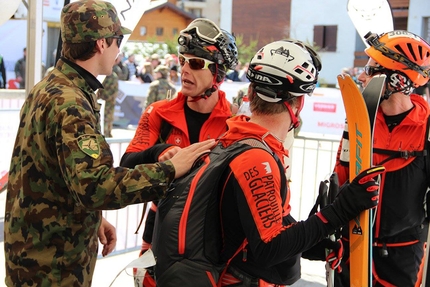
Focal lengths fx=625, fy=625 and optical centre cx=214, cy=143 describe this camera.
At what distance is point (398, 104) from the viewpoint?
11.0ft

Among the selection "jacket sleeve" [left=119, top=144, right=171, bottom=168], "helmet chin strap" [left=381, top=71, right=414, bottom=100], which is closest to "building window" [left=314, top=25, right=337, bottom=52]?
"helmet chin strap" [left=381, top=71, right=414, bottom=100]

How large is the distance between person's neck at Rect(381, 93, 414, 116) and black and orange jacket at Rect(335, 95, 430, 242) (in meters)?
0.05

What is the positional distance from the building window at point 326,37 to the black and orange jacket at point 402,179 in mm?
29828

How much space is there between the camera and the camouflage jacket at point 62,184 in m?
2.33

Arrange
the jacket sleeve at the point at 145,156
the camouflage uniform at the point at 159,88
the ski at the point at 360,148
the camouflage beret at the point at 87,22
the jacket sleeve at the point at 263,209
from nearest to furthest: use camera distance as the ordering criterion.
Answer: the jacket sleeve at the point at 263,209 → the camouflage beret at the point at 87,22 → the ski at the point at 360,148 → the jacket sleeve at the point at 145,156 → the camouflage uniform at the point at 159,88

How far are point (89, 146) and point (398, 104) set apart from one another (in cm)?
179

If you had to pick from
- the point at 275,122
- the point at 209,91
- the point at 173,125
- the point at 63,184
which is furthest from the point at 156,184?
the point at 209,91

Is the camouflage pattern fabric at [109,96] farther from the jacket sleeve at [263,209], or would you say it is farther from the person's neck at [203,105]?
the jacket sleeve at [263,209]

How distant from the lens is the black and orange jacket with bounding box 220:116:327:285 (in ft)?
7.34

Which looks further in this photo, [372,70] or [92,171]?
[372,70]

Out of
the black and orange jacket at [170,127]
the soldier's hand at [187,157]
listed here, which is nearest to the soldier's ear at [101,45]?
the soldier's hand at [187,157]

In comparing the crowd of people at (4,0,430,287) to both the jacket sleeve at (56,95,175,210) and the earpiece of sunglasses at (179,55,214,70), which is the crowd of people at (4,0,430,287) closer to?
the jacket sleeve at (56,95,175,210)

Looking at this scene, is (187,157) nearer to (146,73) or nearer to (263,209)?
(263,209)

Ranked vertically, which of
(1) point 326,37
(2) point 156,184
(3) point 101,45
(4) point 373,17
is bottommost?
(2) point 156,184
